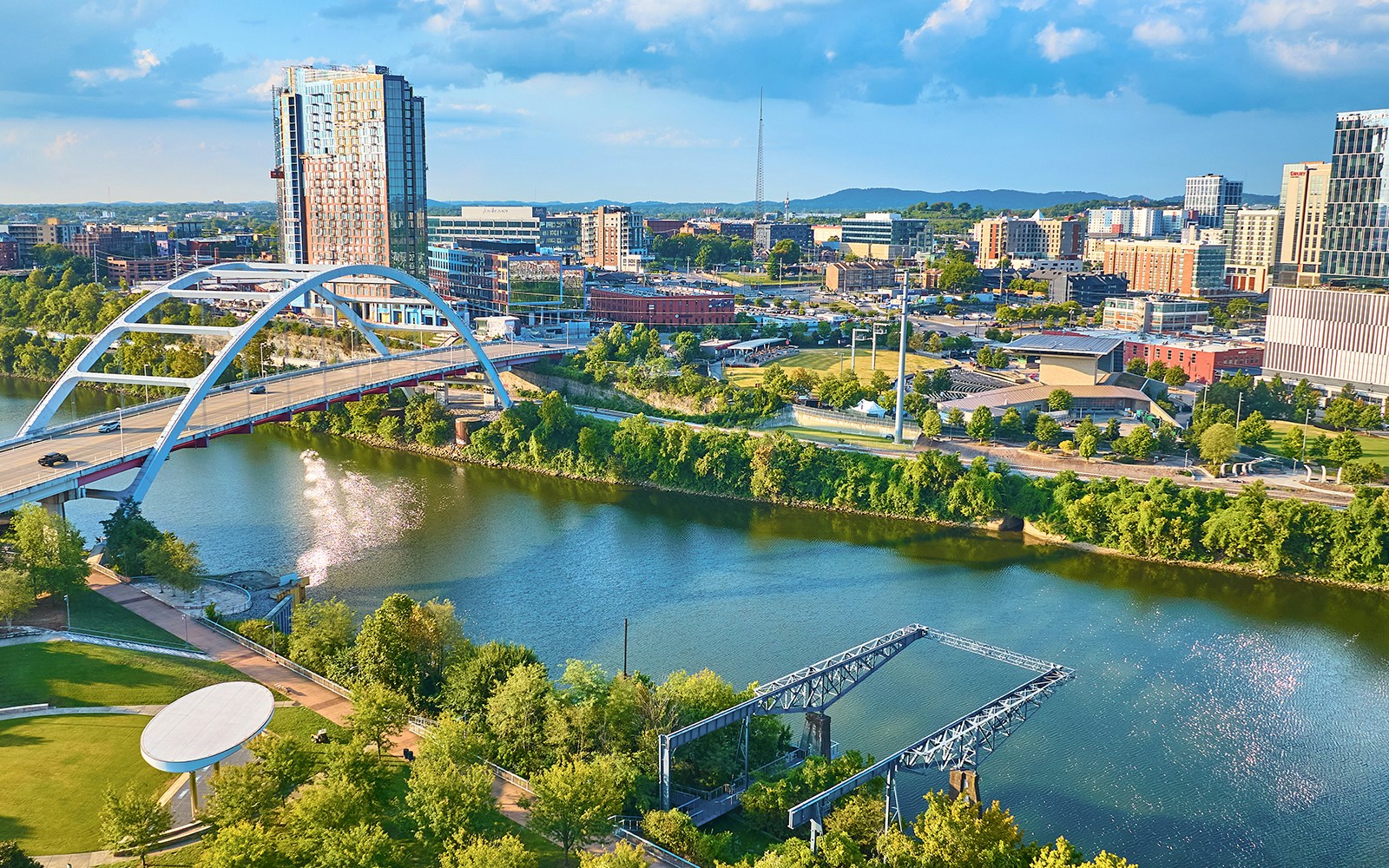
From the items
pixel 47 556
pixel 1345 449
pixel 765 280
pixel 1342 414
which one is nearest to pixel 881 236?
pixel 765 280

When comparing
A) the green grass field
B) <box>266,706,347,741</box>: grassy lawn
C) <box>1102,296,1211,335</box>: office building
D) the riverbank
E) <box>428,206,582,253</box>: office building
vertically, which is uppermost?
<box>428,206,582,253</box>: office building

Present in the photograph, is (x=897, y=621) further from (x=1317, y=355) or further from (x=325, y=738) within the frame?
(x=1317, y=355)

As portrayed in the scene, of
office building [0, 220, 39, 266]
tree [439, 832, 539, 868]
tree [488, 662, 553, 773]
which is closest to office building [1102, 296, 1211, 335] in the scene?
tree [488, 662, 553, 773]

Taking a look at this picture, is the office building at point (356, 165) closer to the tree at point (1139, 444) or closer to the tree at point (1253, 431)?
the tree at point (1139, 444)

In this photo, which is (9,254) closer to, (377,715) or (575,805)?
(377,715)

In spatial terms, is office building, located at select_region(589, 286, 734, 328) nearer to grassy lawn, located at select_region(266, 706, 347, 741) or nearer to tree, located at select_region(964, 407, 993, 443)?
tree, located at select_region(964, 407, 993, 443)

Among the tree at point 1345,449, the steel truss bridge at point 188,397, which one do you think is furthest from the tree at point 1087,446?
the steel truss bridge at point 188,397

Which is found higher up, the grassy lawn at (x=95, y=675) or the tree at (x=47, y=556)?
the tree at (x=47, y=556)
